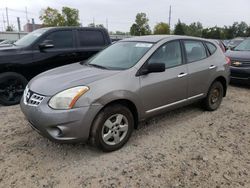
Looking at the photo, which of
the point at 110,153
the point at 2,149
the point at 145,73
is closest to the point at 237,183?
the point at 110,153

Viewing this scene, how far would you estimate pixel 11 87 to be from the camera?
16.2 feet

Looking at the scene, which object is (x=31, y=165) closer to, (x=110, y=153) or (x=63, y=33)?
(x=110, y=153)

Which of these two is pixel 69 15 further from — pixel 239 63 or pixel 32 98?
pixel 32 98

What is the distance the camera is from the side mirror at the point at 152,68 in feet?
10.3

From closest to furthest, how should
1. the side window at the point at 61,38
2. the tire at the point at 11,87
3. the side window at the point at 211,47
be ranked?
the side window at the point at 211,47, the tire at the point at 11,87, the side window at the point at 61,38

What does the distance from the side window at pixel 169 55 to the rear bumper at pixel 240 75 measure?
3823 millimetres

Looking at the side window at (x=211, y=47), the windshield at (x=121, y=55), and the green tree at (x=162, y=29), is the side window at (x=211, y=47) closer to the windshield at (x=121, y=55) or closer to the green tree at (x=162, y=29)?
the windshield at (x=121, y=55)

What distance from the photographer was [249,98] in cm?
574

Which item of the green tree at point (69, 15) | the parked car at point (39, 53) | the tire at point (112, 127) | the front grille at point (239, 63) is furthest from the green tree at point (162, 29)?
the tire at point (112, 127)

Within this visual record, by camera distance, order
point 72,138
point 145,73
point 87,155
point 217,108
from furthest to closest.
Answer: point 217,108 → point 145,73 → point 87,155 → point 72,138

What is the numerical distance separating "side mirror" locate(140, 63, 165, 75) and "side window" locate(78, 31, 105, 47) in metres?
3.19

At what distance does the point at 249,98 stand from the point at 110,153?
4.42 meters

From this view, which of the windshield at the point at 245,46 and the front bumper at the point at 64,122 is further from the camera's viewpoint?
the windshield at the point at 245,46

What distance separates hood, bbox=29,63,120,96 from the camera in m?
2.80
